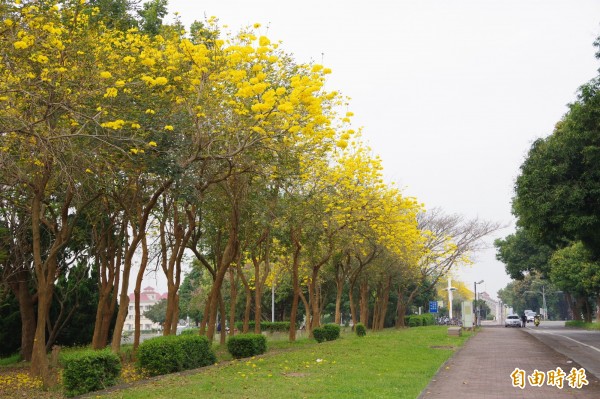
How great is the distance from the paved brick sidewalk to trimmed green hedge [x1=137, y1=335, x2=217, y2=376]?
18.0 ft

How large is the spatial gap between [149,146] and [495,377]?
8396 mm

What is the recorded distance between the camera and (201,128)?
13.3 meters

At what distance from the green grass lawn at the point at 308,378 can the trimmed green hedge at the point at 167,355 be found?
0.55 m

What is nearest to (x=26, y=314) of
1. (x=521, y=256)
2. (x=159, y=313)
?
(x=521, y=256)

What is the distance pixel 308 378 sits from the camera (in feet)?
42.4

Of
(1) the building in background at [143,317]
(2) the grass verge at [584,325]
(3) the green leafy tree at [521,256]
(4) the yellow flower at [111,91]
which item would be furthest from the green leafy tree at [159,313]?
(4) the yellow flower at [111,91]

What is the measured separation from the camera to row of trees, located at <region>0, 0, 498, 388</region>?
10328 millimetres

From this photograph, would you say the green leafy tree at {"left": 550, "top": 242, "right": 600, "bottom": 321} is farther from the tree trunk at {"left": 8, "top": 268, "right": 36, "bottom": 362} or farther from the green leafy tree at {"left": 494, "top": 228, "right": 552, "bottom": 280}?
the tree trunk at {"left": 8, "top": 268, "right": 36, "bottom": 362}

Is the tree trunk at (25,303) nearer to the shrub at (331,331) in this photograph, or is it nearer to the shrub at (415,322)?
the shrub at (331,331)

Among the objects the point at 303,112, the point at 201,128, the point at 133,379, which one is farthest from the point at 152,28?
the point at 133,379

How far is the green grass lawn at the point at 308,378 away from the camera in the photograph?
10859 millimetres

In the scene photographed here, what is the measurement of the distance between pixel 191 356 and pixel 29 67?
25.3ft

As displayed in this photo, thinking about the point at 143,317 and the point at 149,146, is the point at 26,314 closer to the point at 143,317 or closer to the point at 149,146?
the point at 149,146

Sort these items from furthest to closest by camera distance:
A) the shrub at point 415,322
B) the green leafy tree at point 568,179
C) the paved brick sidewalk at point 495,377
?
the shrub at point 415,322, the green leafy tree at point 568,179, the paved brick sidewalk at point 495,377
